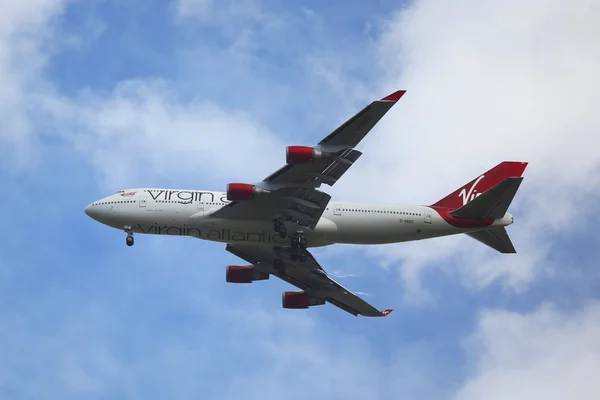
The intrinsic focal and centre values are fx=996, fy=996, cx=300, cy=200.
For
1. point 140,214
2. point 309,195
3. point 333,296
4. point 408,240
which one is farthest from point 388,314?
point 140,214

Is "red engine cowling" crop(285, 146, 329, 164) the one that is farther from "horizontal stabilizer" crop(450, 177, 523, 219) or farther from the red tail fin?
the red tail fin

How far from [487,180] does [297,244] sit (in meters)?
15.3

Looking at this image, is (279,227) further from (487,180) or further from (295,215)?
(487,180)

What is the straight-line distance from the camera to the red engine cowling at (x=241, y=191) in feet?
213

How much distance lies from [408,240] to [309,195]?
834cm

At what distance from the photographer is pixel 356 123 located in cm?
5906

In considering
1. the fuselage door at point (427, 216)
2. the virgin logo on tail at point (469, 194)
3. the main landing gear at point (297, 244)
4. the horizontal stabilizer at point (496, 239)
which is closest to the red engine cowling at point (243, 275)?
the main landing gear at point (297, 244)

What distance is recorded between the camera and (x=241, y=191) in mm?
65000

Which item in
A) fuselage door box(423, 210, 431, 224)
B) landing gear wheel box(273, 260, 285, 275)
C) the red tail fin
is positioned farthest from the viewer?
landing gear wheel box(273, 260, 285, 275)

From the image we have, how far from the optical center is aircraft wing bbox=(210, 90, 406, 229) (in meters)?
59.1

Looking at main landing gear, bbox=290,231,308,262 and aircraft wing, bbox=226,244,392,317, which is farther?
aircraft wing, bbox=226,244,392,317

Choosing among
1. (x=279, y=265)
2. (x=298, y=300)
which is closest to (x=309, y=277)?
(x=298, y=300)

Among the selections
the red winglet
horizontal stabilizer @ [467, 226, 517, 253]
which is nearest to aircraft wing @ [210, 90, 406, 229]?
the red winglet

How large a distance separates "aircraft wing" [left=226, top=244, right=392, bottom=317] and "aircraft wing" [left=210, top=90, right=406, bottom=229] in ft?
22.9
